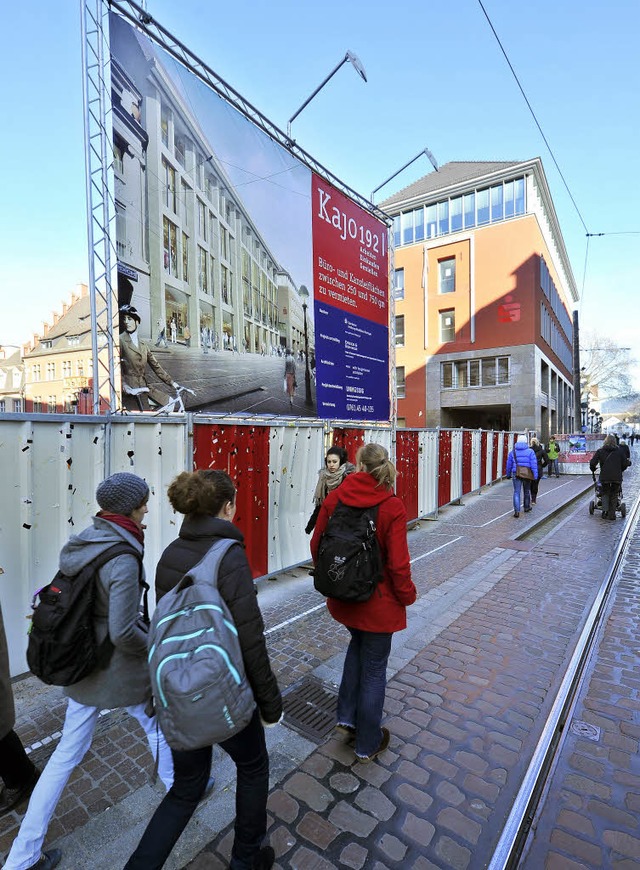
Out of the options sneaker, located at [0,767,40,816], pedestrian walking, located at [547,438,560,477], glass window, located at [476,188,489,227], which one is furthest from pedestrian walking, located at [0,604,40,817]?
glass window, located at [476,188,489,227]

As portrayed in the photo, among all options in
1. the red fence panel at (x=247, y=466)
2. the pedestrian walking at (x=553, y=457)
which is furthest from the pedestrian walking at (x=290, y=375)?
the pedestrian walking at (x=553, y=457)

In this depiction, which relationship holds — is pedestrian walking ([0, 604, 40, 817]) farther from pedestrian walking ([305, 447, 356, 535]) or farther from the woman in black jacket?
pedestrian walking ([305, 447, 356, 535])

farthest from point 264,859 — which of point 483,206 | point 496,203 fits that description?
point 483,206

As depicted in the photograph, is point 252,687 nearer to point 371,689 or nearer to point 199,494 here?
point 199,494

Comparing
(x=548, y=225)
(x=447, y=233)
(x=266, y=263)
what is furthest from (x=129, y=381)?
(x=548, y=225)

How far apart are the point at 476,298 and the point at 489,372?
527 centimetres

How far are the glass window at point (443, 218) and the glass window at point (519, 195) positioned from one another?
4.80 metres

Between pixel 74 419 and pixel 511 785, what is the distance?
12.8 feet

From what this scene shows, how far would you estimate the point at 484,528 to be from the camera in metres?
9.36

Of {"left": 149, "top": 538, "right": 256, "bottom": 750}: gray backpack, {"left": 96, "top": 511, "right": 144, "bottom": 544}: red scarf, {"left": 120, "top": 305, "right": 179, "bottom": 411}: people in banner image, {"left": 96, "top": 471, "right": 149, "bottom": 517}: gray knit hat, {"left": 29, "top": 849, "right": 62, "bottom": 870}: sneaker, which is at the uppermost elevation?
{"left": 120, "top": 305, "right": 179, "bottom": 411}: people in banner image

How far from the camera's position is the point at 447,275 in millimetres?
33094

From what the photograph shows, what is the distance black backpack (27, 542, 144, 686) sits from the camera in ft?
6.04

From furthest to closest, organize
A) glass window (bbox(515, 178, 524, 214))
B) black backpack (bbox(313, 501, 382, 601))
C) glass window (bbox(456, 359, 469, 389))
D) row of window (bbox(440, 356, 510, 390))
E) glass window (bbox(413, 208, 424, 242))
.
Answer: glass window (bbox(413, 208, 424, 242)), glass window (bbox(456, 359, 469, 389)), row of window (bbox(440, 356, 510, 390)), glass window (bbox(515, 178, 524, 214)), black backpack (bbox(313, 501, 382, 601))

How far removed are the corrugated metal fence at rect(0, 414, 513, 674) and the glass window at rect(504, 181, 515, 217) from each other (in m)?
29.6
